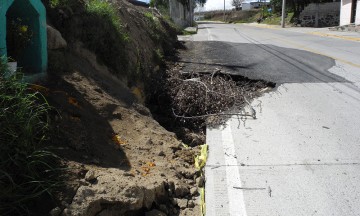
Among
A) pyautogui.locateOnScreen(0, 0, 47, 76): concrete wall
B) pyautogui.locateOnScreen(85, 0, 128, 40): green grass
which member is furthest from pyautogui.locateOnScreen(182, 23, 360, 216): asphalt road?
pyautogui.locateOnScreen(85, 0, 128, 40): green grass

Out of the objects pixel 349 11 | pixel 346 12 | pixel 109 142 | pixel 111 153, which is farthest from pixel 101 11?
pixel 346 12

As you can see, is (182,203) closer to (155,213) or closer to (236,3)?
(155,213)

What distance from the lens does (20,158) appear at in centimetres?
308

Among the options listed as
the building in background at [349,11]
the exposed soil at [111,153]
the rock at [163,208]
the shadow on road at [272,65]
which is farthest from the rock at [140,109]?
the building in background at [349,11]

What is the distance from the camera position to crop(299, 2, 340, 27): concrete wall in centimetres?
4231

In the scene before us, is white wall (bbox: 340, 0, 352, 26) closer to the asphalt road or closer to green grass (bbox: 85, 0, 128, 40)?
the asphalt road

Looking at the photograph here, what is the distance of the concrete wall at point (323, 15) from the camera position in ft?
139

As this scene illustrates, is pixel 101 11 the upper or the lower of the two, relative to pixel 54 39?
upper

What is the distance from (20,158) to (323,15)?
147 feet

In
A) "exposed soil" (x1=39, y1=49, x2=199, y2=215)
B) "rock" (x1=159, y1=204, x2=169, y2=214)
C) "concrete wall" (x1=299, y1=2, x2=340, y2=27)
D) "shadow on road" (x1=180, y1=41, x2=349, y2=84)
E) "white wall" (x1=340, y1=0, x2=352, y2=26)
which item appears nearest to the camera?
"exposed soil" (x1=39, y1=49, x2=199, y2=215)

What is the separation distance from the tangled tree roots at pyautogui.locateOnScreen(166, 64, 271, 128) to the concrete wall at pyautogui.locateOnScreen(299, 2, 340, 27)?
37527mm

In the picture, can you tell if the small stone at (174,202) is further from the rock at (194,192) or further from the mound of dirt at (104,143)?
the rock at (194,192)

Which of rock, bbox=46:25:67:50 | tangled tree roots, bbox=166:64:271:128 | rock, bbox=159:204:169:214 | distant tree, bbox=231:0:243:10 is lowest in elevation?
rock, bbox=159:204:169:214

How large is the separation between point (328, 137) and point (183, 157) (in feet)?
6.87
